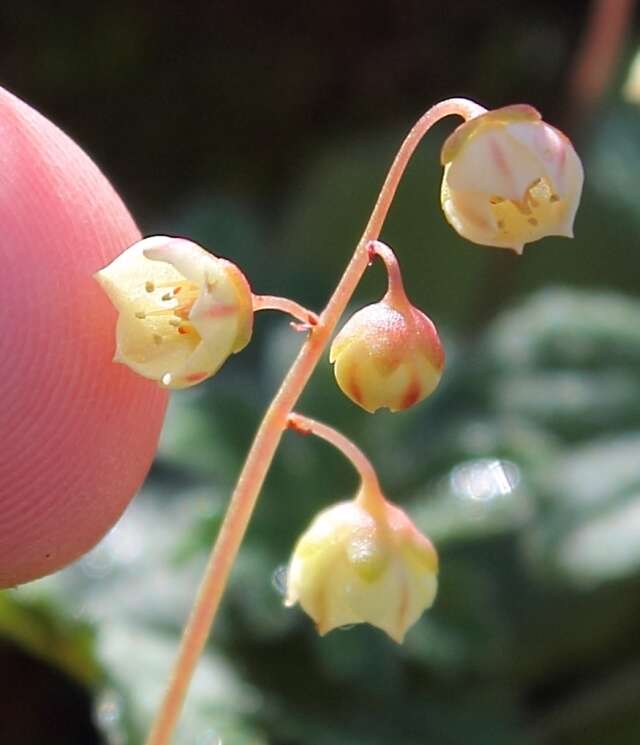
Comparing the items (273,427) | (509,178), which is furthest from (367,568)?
(509,178)

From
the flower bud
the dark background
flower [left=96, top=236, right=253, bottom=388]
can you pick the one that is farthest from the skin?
the dark background

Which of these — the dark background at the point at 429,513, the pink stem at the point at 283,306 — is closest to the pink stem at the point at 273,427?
the pink stem at the point at 283,306

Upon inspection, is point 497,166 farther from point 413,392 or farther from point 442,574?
point 442,574

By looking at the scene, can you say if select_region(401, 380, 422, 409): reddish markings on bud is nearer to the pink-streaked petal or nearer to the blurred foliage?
the pink-streaked petal

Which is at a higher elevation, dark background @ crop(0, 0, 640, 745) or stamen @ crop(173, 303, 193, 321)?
stamen @ crop(173, 303, 193, 321)

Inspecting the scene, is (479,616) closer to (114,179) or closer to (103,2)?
(114,179)

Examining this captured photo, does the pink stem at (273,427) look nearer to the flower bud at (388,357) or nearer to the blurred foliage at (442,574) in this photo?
the flower bud at (388,357)
